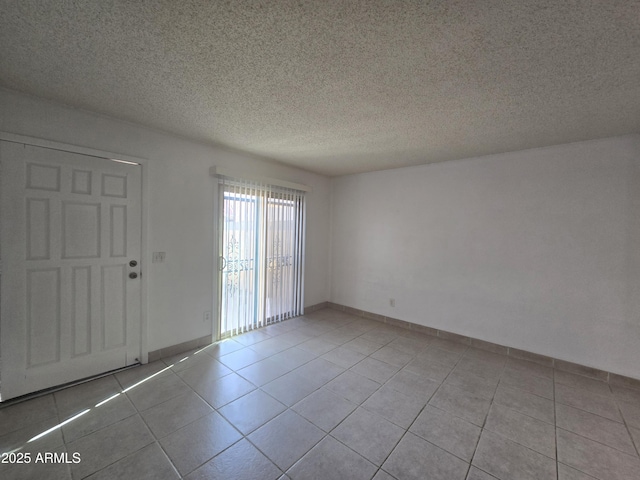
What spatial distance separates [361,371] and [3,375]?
3071 mm

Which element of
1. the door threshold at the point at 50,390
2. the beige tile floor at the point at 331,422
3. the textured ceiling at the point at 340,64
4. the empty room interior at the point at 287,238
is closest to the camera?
the textured ceiling at the point at 340,64

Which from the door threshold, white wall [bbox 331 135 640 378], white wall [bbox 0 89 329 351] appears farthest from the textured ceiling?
the door threshold

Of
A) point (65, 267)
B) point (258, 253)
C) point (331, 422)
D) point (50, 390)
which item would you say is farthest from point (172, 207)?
point (331, 422)

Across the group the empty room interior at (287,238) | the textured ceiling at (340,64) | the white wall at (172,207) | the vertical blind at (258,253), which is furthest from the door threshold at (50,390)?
the textured ceiling at (340,64)

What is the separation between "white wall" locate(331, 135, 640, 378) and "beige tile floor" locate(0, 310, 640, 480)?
499 mm

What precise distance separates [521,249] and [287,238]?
10.3 feet

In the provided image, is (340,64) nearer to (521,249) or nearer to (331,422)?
(331,422)

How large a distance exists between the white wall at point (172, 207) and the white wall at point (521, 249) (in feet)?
8.53

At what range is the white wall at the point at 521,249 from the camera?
Result: 2.71 m

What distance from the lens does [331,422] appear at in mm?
2039

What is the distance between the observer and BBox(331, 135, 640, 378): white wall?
271 cm

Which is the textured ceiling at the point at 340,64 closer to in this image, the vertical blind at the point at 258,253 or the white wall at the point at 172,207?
the white wall at the point at 172,207

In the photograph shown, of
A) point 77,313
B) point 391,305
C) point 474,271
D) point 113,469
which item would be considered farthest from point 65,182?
point 474,271

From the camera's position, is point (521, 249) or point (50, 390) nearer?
point (50, 390)
